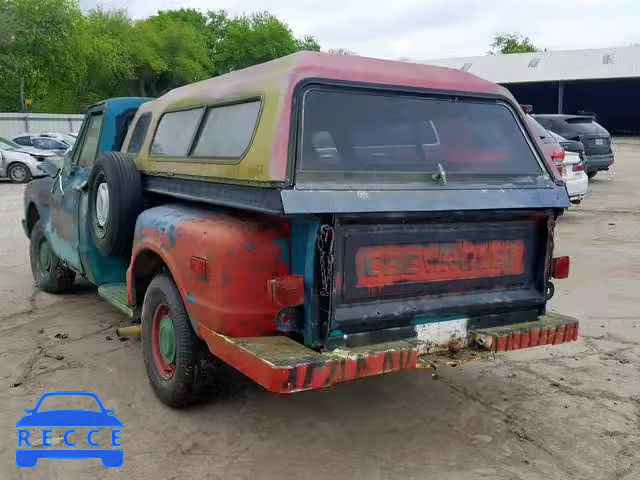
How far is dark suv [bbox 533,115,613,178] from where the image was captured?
46.2ft

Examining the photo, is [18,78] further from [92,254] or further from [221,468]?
[221,468]

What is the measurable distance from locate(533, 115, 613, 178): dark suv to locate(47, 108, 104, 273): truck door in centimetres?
1062

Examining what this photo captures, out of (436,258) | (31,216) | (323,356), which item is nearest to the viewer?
(323,356)

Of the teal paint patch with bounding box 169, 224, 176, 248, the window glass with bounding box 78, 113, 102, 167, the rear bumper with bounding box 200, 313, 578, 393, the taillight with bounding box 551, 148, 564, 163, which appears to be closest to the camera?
the rear bumper with bounding box 200, 313, 578, 393

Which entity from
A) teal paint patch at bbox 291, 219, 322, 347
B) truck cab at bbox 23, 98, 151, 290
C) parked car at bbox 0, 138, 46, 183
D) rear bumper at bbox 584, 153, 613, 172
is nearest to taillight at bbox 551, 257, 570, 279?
teal paint patch at bbox 291, 219, 322, 347

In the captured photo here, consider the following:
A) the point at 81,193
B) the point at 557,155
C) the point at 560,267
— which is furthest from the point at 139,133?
the point at 557,155

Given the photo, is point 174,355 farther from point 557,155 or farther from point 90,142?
point 557,155

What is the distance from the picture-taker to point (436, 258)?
11.3 feet

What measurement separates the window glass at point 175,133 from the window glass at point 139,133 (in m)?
0.28

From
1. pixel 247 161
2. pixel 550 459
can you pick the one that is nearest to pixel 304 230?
pixel 247 161

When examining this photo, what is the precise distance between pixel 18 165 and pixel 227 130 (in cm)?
1685

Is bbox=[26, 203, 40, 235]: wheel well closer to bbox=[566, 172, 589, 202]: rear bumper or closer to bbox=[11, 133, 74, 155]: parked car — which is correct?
bbox=[566, 172, 589, 202]: rear bumper

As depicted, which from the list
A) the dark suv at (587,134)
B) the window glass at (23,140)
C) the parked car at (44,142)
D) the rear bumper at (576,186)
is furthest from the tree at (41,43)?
the rear bumper at (576,186)

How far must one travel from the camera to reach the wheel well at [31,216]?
665 centimetres
